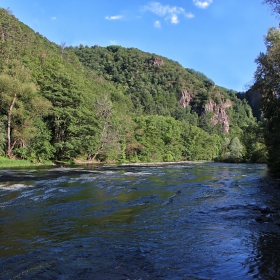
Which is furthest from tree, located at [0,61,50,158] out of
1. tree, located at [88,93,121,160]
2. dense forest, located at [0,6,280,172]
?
tree, located at [88,93,121,160]

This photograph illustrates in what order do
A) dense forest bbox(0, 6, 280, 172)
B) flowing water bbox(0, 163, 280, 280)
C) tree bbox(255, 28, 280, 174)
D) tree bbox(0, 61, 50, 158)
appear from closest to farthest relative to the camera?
1. flowing water bbox(0, 163, 280, 280)
2. tree bbox(255, 28, 280, 174)
3. dense forest bbox(0, 6, 280, 172)
4. tree bbox(0, 61, 50, 158)

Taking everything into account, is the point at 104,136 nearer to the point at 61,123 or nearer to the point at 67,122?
the point at 67,122

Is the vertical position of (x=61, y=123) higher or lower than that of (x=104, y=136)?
higher

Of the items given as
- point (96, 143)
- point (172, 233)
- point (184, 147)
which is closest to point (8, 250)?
point (172, 233)

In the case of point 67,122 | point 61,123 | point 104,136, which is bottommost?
point 104,136

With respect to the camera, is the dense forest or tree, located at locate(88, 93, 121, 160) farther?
tree, located at locate(88, 93, 121, 160)

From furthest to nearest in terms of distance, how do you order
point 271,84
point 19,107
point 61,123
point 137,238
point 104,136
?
point 104,136
point 61,123
point 19,107
point 271,84
point 137,238

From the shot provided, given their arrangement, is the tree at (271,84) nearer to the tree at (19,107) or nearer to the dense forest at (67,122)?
the dense forest at (67,122)

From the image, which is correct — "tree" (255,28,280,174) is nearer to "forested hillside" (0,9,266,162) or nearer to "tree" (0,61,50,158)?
"forested hillside" (0,9,266,162)

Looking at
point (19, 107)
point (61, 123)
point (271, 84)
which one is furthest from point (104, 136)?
point (271, 84)

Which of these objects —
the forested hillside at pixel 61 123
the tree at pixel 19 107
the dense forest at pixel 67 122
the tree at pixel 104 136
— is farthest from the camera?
the tree at pixel 104 136

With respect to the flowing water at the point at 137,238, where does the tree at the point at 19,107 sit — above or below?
above

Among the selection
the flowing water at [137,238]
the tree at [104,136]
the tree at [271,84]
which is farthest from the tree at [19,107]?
the tree at [271,84]

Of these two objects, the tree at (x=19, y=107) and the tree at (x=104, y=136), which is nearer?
the tree at (x=19, y=107)
